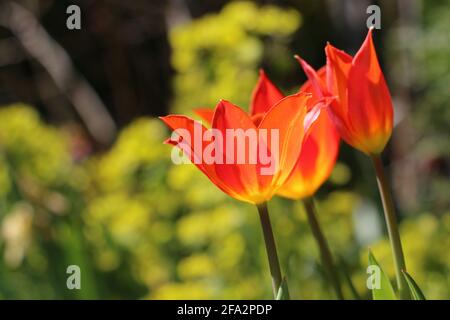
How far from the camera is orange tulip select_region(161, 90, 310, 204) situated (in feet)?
1.71

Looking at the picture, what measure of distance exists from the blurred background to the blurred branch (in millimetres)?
70

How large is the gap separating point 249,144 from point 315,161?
10 cm

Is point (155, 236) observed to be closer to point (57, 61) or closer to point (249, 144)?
point (249, 144)

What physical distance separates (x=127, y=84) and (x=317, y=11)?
3.02 ft

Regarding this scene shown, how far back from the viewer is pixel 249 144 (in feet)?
1.79

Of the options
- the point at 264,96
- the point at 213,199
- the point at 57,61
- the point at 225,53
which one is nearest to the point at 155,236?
the point at 213,199

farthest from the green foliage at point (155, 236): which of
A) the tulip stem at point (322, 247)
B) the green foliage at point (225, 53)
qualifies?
the tulip stem at point (322, 247)

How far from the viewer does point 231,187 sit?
1.79 feet

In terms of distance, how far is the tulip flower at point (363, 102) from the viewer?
549mm

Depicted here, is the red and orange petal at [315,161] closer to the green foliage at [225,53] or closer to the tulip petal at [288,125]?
the tulip petal at [288,125]

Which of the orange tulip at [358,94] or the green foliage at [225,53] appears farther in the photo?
the green foliage at [225,53]

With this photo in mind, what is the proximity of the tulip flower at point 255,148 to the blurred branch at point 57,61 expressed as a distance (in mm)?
2550

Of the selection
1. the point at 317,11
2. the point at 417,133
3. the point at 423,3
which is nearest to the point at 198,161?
the point at 423,3
